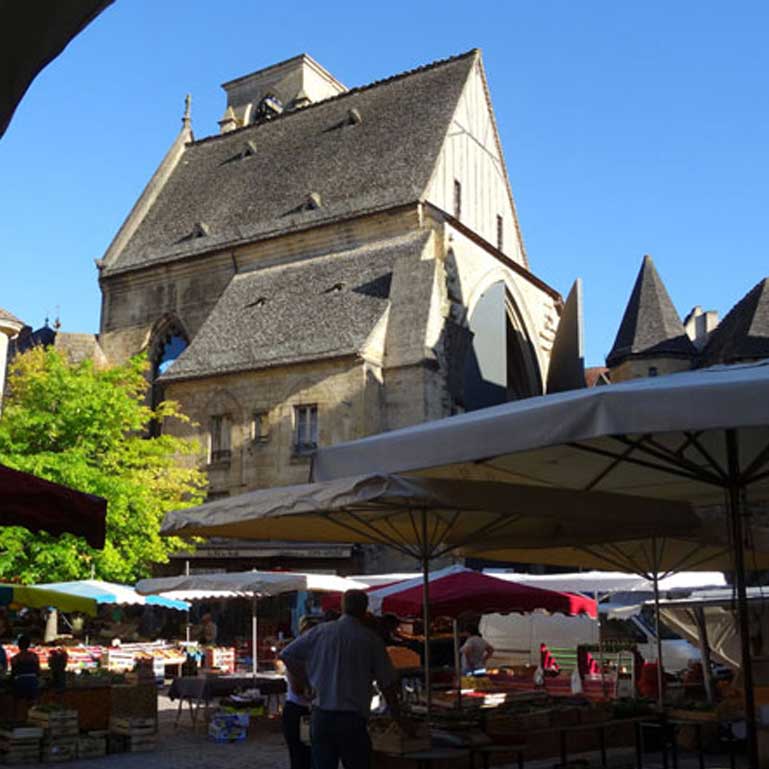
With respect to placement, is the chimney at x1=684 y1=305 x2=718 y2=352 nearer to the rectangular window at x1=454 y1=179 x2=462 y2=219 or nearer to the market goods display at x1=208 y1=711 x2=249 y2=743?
the rectangular window at x1=454 y1=179 x2=462 y2=219

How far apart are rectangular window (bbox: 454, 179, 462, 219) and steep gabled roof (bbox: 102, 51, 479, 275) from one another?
1.34 m

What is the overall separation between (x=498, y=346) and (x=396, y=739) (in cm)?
2585

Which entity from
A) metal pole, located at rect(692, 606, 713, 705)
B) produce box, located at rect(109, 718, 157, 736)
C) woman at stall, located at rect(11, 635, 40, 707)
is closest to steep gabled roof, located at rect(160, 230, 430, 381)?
metal pole, located at rect(692, 606, 713, 705)

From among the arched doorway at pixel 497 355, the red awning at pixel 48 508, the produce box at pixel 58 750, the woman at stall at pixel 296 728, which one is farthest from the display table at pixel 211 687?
the arched doorway at pixel 497 355

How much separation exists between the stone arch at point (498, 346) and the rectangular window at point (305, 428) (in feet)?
14.2

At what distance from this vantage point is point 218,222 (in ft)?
118

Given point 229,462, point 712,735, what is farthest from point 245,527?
point 229,462

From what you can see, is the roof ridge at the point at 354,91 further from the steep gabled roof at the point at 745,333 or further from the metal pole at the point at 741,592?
the metal pole at the point at 741,592

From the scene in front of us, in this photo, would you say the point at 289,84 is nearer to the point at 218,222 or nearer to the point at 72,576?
the point at 218,222

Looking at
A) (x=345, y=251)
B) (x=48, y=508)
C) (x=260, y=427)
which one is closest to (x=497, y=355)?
(x=345, y=251)

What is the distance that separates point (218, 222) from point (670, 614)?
Result: 979 inches

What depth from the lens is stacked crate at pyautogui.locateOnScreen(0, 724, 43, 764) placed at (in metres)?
10.7

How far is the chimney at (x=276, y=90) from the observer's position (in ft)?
152

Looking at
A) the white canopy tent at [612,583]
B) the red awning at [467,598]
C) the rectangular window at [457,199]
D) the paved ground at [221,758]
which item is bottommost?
the paved ground at [221,758]
